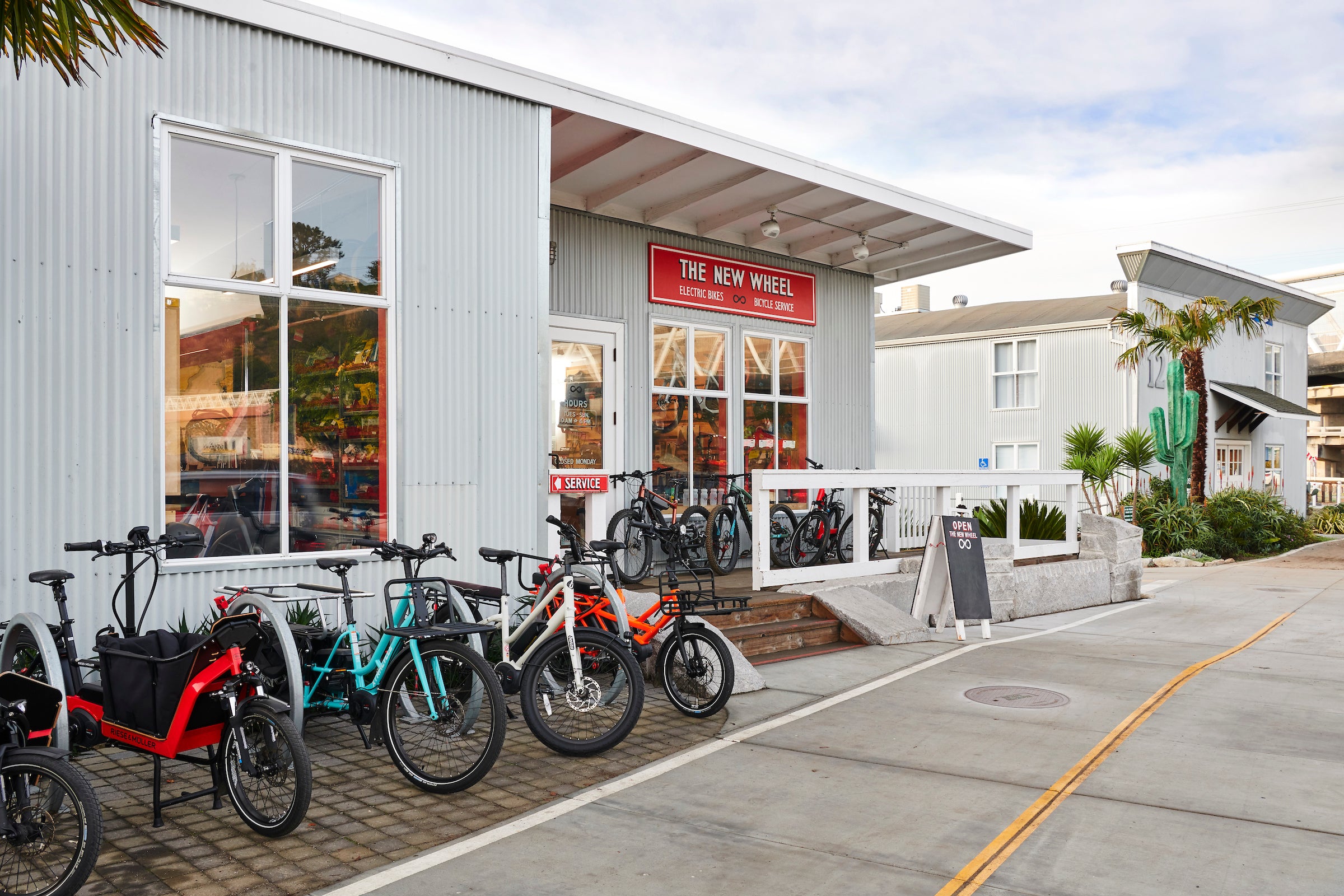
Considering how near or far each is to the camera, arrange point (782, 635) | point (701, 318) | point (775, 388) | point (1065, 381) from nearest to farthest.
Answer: point (782, 635) → point (701, 318) → point (775, 388) → point (1065, 381)

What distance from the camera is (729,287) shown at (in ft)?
39.3

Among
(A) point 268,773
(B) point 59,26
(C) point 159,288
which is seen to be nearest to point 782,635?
(A) point 268,773

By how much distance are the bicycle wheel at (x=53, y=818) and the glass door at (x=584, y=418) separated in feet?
21.8

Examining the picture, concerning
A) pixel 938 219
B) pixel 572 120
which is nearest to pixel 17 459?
pixel 572 120

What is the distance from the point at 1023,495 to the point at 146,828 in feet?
61.0

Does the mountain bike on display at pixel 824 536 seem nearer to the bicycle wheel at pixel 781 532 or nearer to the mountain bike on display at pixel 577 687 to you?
the bicycle wheel at pixel 781 532

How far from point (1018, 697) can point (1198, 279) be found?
814 inches

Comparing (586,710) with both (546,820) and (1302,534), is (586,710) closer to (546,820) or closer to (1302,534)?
(546,820)

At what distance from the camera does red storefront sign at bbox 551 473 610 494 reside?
10141mm

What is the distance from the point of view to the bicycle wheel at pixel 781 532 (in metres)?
10.6

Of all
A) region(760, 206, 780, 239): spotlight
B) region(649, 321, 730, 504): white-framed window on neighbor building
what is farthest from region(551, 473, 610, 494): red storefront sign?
region(760, 206, 780, 239): spotlight

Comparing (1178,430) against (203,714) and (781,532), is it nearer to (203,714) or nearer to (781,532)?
(781,532)

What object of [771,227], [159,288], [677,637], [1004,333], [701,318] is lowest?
[677,637]

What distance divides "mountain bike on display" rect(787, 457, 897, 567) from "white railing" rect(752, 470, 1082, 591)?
19cm
